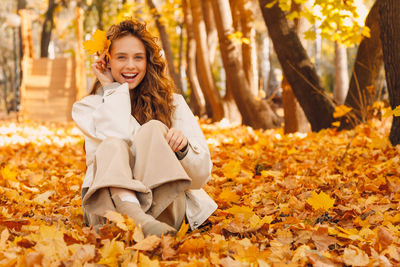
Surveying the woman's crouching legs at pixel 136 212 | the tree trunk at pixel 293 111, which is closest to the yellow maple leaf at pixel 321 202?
the woman's crouching legs at pixel 136 212

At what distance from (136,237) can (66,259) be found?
0.29m

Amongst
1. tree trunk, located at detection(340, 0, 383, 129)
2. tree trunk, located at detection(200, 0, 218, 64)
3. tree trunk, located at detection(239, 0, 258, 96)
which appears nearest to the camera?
tree trunk, located at detection(340, 0, 383, 129)

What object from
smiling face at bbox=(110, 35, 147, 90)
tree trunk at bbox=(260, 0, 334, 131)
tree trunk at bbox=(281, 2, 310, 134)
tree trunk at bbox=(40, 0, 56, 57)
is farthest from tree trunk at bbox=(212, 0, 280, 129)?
tree trunk at bbox=(40, 0, 56, 57)

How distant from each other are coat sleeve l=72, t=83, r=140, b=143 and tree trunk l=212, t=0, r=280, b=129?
228 inches

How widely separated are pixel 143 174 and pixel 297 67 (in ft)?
15.0

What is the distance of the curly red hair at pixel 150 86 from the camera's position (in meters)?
2.81

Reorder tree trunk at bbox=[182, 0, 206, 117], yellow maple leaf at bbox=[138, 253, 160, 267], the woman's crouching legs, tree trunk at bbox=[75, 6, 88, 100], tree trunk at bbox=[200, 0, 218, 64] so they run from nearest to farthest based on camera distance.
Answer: yellow maple leaf at bbox=[138, 253, 160, 267]
the woman's crouching legs
tree trunk at bbox=[200, 0, 218, 64]
tree trunk at bbox=[182, 0, 206, 117]
tree trunk at bbox=[75, 6, 88, 100]

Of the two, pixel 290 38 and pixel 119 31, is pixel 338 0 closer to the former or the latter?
pixel 290 38

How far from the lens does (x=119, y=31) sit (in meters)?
2.91

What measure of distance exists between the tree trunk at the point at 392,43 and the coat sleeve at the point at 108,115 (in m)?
2.59

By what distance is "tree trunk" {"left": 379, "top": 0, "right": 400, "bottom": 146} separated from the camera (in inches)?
163

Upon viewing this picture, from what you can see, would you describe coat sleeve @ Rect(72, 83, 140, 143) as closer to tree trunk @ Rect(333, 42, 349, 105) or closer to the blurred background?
the blurred background

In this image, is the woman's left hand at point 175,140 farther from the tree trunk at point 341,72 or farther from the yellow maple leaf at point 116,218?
the tree trunk at point 341,72

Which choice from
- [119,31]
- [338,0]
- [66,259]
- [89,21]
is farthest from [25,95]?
[66,259]
